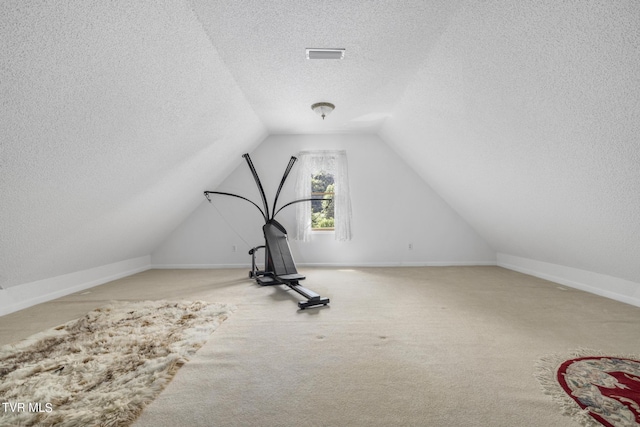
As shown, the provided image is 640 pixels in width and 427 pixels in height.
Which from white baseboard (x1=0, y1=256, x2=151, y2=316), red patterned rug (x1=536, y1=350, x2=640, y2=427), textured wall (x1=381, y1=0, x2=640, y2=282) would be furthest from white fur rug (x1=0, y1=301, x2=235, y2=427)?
textured wall (x1=381, y1=0, x2=640, y2=282)

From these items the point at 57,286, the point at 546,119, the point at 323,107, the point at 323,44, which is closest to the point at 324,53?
the point at 323,44

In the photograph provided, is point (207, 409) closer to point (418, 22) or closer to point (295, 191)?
point (418, 22)

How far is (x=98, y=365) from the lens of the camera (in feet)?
5.89

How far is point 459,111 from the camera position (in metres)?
3.00

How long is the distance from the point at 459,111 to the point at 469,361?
2.41 m

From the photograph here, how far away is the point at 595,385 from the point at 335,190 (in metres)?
4.26

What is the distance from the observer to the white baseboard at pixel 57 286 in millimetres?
2939

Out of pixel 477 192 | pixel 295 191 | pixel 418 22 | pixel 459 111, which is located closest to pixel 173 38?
pixel 418 22

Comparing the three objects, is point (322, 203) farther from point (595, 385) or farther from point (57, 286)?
point (595, 385)

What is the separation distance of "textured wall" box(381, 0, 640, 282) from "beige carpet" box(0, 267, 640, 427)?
847mm

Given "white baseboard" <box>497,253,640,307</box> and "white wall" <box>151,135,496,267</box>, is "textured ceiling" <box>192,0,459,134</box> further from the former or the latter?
"white baseboard" <box>497,253,640,307</box>

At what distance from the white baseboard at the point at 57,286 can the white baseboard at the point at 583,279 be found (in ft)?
21.4

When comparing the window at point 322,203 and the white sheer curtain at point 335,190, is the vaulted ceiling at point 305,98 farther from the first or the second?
the window at point 322,203

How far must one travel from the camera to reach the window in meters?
5.54
